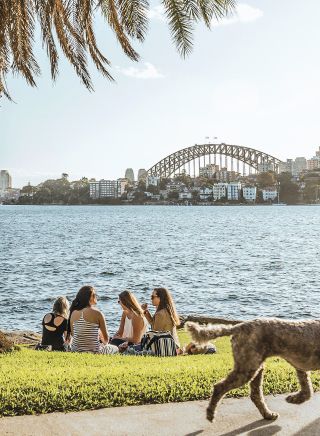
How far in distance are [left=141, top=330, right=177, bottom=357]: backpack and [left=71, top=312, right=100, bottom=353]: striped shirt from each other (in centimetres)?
80

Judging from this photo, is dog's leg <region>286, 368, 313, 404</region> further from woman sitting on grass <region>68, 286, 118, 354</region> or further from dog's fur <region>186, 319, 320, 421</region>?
woman sitting on grass <region>68, 286, 118, 354</region>

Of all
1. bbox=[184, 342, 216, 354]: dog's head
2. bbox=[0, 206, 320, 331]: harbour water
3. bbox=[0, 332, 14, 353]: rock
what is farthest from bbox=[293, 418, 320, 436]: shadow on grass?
bbox=[0, 206, 320, 331]: harbour water

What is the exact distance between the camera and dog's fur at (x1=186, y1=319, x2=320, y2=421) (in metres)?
5.12

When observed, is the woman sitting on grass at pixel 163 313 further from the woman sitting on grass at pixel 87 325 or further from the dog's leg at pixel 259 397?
the dog's leg at pixel 259 397

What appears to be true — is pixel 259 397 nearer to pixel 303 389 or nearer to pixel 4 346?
pixel 303 389

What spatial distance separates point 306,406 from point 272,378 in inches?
38.0

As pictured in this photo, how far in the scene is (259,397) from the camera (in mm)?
5520

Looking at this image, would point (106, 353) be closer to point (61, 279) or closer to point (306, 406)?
point (306, 406)

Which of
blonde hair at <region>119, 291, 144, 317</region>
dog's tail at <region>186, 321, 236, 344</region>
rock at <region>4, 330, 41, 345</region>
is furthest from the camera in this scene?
rock at <region>4, 330, 41, 345</region>

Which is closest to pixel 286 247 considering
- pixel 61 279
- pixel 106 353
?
pixel 61 279

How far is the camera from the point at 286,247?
63.3 m

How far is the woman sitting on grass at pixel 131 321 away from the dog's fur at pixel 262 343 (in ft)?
15.5

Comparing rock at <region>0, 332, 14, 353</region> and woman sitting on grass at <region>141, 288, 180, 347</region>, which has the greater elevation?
woman sitting on grass at <region>141, 288, 180, 347</region>

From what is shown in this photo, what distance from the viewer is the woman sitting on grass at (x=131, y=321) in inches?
391
